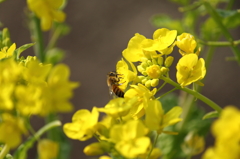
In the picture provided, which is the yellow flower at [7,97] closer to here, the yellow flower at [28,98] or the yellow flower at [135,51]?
the yellow flower at [28,98]

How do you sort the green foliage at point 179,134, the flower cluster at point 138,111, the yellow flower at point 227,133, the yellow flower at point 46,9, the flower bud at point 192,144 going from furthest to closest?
the green foliage at point 179,134, the flower bud at point 192,144, the yellow flower at point 46,9, the flower cluster at point 138,111, the yellow flower at point 227,133

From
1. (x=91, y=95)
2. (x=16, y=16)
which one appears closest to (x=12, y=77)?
(x=91, y=95)

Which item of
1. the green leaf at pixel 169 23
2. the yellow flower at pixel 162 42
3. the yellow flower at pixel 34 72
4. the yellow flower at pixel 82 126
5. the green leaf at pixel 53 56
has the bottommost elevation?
the yellow flower at pixel 82 126

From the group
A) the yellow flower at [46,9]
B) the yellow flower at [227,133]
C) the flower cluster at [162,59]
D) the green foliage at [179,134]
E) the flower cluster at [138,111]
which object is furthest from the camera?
the green foliage at [179,134]

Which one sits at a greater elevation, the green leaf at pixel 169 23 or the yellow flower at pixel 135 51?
the green leaf at pixel 169 23

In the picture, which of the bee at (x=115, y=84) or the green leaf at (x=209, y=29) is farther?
the green leaf at (x=209, y=29)

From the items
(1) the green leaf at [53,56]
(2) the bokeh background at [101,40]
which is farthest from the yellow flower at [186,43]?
(2) the bokeh background at [101,40]

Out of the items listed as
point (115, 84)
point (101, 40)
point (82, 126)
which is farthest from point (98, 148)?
point (101, 40)

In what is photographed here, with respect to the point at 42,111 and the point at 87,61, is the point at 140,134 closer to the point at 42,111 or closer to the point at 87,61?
the point at 42,111
